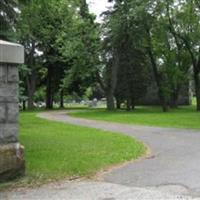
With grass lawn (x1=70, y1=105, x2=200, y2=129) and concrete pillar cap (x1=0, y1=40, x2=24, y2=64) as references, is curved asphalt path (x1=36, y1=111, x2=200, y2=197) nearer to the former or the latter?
concrete pillar cap (x1=0, y1=40, x2=24, y2=64)

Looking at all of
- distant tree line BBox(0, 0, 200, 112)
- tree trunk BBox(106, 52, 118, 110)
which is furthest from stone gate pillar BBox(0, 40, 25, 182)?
tree trunk BBox(106, 52, 118, 110)

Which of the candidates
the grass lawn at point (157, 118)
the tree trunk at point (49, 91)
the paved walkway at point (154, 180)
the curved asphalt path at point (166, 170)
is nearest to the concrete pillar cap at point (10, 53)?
the paved walkway at point (154, 180)

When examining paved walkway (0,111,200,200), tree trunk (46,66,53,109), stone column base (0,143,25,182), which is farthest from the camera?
tree trunk (46,66,53,109)

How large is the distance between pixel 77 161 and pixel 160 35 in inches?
1343

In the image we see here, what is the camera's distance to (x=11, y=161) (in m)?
8.52

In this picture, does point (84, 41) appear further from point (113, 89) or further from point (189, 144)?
Answer: point (189, 144)

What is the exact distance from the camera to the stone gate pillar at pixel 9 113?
332 inches

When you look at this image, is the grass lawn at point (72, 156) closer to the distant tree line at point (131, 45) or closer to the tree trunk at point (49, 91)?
the distant tree line at point (131, 45)

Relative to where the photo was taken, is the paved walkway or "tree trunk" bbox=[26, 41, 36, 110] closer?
the paved walkway

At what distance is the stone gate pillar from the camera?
843cm

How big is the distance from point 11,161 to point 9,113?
81 centimetres

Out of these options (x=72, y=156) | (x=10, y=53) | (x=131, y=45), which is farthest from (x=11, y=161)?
(x=131, y=45)

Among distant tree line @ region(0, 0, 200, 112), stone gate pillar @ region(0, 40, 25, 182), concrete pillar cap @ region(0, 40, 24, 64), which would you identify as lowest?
stone gate pillar @ region(0, 40, 25, 182)

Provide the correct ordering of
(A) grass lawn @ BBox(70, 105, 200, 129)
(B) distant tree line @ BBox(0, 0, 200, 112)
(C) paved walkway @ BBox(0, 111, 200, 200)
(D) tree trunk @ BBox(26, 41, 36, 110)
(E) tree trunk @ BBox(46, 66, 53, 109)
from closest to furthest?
1. (C) paved walkway @ BBox(0, 111, 200, 200)
2. (A) grass lawn @ BBox(70, 105, 200, 129)
3. (B) distant tree line @ BBox(0, 0, 200, 112)
4. (D) tree trunk @ BBox(26, 41, 36, 110)
5. (E) tree trunk @ BBox(46, 66, 53, 109)
